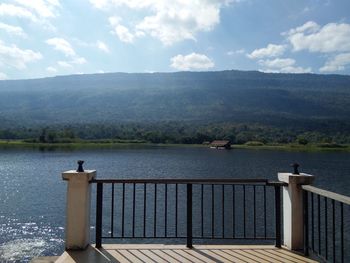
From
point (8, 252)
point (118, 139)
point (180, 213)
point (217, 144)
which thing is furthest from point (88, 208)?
point (118, 139)

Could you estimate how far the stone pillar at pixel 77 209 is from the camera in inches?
197

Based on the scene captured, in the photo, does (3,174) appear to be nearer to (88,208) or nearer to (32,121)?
(88,208)

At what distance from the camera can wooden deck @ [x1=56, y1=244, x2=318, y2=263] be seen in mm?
4652

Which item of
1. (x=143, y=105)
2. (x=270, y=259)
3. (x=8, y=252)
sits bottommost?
(x=8, y=252)

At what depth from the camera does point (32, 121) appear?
142 m

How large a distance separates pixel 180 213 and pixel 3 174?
2093 cm

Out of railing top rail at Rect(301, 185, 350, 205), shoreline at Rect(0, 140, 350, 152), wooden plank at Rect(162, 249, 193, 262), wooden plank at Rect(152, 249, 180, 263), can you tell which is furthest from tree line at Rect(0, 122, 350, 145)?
wooden plank at Rect(152, 249, 180, 263)

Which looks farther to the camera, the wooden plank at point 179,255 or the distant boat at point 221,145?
the distant boat at point 221,145

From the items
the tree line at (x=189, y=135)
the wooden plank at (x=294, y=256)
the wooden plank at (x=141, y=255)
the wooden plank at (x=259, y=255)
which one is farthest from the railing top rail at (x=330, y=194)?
the tree line at (x=189, y=135)

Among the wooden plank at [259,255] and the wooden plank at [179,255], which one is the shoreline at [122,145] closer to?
the wooden plank at [259,255]

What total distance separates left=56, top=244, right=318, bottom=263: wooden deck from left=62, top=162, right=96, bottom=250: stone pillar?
155 mm

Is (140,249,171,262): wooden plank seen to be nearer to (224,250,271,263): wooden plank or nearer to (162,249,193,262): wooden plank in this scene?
(162,249,193,262): wooden plank

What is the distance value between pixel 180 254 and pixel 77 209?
1434mm

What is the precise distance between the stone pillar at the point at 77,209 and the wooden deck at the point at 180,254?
0.51ft
